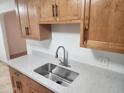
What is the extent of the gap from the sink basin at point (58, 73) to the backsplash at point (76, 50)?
275 millimetres

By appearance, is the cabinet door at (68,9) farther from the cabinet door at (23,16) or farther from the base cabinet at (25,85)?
the base cabinet at (25,85)

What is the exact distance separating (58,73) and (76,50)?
1.55 feet

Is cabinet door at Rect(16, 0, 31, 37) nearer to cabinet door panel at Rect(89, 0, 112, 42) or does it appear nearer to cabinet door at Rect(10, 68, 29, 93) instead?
cabinet door at Rect(10, 68, 29, 93)

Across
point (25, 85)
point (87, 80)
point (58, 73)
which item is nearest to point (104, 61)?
point (87, 80)

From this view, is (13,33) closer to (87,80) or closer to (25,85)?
(25,85)

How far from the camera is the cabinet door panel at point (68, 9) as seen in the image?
1.12 m

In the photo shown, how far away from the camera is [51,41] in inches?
77.5

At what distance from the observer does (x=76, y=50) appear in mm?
1635

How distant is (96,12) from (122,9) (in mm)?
212

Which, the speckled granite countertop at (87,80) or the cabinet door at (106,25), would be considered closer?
the cabinet door at (106,25)

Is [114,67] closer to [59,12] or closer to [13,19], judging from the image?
[59,12]

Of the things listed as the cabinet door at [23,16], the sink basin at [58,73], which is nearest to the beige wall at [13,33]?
the cabinet door at [23,16]

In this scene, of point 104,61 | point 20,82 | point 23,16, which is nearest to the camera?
point 104,61

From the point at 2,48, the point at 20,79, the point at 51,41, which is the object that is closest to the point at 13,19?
the point at 2,48
